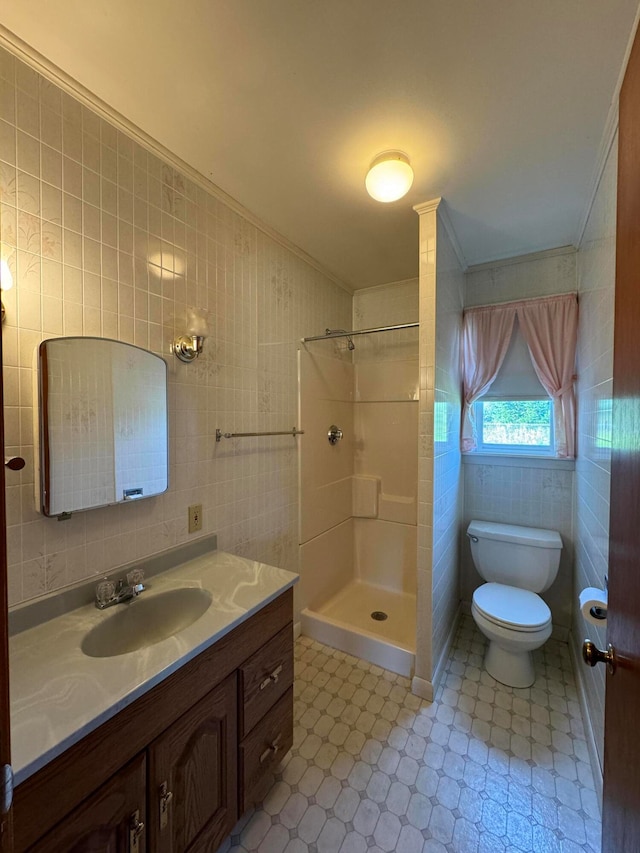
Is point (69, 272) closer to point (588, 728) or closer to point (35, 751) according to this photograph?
point (35, 751)

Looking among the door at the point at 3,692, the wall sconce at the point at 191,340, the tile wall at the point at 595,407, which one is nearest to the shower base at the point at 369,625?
the tile wall at the point at 595,407

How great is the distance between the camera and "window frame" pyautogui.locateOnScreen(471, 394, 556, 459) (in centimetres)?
235

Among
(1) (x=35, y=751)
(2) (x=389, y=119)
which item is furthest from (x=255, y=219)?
(1) (x=35, y=751)

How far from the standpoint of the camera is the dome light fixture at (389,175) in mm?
1430

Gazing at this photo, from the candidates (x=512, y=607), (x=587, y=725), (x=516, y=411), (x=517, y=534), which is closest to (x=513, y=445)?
(x=516, y=411)

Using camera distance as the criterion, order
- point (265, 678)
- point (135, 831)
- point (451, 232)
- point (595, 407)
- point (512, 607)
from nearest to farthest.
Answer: point (135, 831), point (265, 678), point (595, 407), point (512, 607), point (451, 232)

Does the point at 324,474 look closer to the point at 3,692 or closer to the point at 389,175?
the point at 389,175

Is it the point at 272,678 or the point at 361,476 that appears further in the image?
the point at 361,476

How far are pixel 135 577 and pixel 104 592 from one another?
0.35 feet

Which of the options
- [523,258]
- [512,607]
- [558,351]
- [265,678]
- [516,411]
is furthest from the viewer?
[516,411]

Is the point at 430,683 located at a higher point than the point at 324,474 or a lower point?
lower

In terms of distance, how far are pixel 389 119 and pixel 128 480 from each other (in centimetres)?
162

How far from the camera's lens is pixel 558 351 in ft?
7.18

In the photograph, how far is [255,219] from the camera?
189 cm
